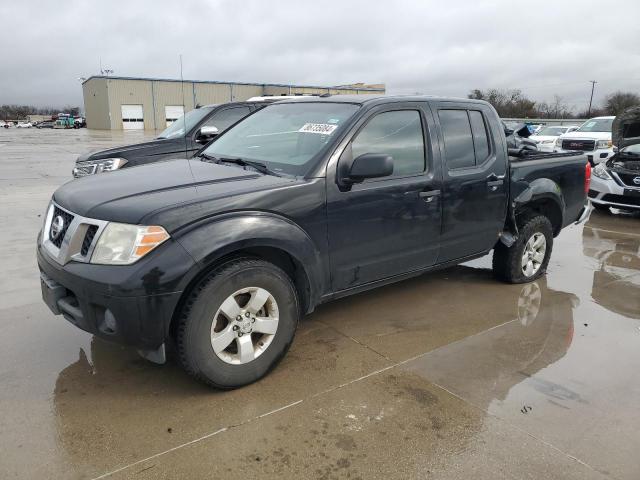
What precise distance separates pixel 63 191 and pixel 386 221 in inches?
88.1

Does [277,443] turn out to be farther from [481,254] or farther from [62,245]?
[481,254]

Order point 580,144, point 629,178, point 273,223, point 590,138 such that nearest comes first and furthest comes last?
point 273,223 → point 629,178 → point 590,138 → point 580,144

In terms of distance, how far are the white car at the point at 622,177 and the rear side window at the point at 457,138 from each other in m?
6.15

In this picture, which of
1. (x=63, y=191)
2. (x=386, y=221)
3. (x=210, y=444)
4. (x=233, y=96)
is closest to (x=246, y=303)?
(x=210, y=444)

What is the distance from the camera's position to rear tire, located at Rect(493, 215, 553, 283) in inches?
200

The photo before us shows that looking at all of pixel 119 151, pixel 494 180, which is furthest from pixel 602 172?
pixel 119 151

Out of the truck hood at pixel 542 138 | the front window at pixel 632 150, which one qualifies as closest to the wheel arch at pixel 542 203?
the front window at pixel 632 150

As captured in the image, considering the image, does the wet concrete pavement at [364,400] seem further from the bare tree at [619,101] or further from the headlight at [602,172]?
the bare tree at [619,101]

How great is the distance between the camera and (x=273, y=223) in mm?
3184

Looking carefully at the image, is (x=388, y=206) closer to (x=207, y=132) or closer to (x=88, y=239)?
(x=88, y=239)

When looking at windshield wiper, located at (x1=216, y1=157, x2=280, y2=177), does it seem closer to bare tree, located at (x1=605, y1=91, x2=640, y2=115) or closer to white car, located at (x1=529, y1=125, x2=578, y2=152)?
white car, located at (x1=529, y1=125, x2=578, y2=152)

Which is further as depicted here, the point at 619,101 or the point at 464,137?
the point at 619,101

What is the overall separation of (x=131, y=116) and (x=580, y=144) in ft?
168

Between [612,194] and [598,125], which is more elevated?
[598,125]
